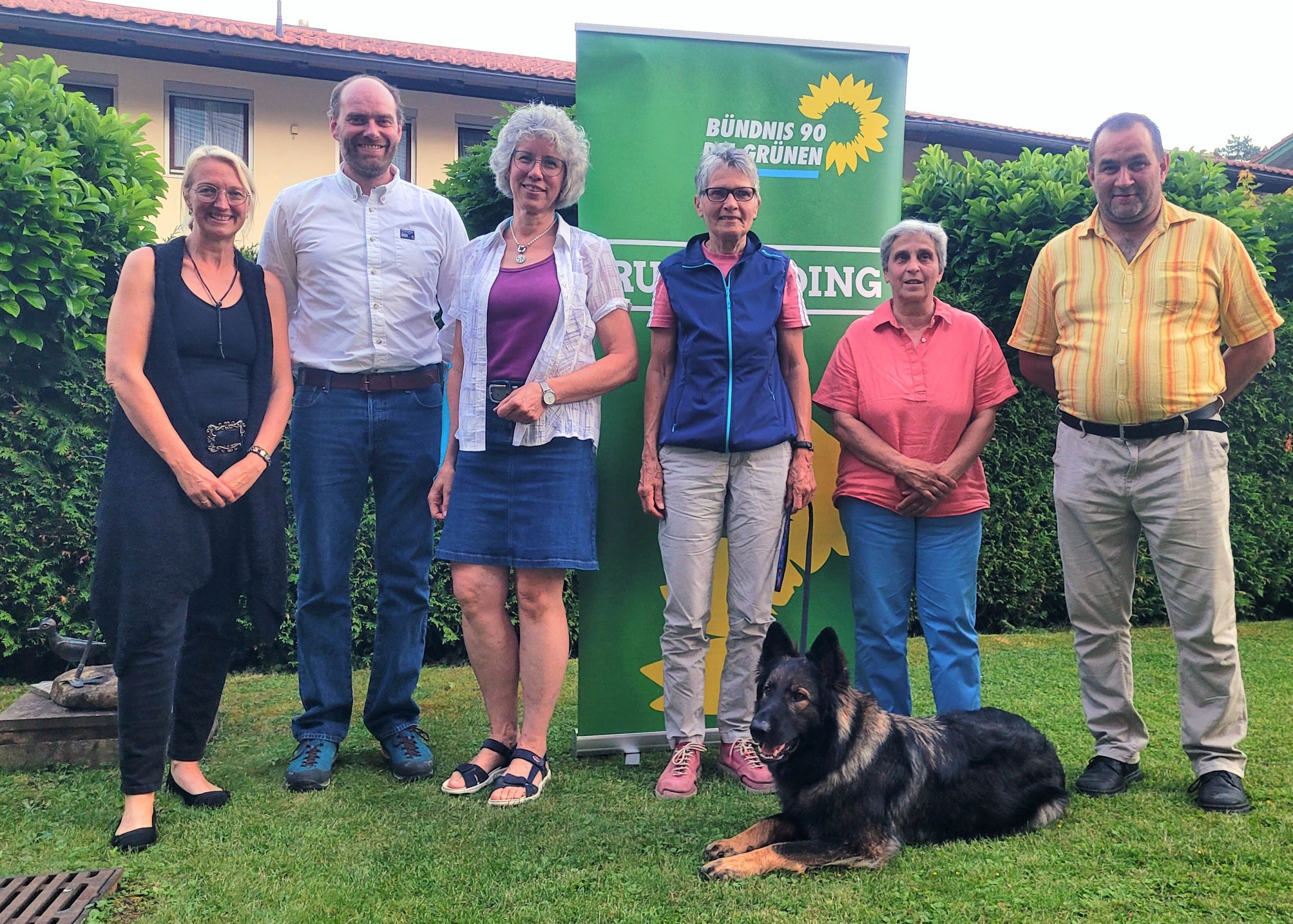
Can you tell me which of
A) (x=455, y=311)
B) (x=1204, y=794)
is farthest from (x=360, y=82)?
(x=1204, y=794)

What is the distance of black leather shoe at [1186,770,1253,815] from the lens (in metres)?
2.83

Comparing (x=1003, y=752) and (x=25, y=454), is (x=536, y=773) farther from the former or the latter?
(x=25, y=454)

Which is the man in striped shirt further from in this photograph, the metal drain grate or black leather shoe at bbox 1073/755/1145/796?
the metal drain grate

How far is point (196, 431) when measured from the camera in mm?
2809

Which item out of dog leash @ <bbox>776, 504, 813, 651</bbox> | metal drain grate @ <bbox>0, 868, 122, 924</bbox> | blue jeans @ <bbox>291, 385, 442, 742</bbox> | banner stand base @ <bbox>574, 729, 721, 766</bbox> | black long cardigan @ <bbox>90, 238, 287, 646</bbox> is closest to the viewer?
metal drain grate @ <bbox>0, 868, 122, 924</bbox>

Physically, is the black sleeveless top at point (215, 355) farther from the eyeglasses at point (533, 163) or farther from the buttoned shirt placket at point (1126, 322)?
the buttoned shirt placket at point (1126, 322)

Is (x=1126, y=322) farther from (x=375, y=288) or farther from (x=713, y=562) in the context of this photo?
(x=375, y=288)

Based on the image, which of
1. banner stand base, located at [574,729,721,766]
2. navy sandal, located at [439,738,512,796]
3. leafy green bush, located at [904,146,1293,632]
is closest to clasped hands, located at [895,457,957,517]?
banner stand base, located at [574,729,721,766]

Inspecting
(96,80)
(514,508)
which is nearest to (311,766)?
(514,508)

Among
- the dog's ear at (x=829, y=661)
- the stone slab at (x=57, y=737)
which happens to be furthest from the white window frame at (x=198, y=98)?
the dog's ear at (x=829, y=661)

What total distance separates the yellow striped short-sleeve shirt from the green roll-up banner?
95cm

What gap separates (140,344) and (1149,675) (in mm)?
4643

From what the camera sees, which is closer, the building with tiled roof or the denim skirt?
the denim skirt

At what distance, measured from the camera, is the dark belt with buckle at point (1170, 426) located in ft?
9.67
